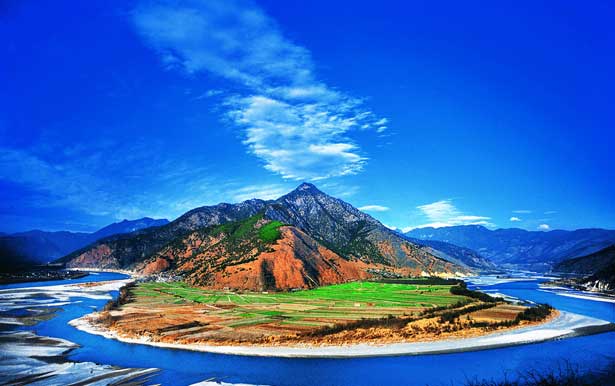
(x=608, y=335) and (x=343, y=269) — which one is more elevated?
(x=343, y=269)

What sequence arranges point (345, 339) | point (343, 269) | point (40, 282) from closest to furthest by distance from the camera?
point (345, 339), point (343, 269), point (40, 282)

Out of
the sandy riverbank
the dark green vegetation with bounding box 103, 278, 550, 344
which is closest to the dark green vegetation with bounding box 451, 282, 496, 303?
the dark green vegetation with bounding box 103, 278, 550, 344

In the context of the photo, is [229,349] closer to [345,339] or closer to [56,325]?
[345,339]

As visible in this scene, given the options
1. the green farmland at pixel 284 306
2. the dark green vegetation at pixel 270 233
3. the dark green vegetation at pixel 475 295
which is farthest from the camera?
the dark green vegetation at pixel 270 233

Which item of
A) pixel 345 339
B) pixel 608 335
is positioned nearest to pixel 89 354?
pixel 345 339

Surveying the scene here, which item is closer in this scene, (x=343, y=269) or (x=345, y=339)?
(x=345, y=339)

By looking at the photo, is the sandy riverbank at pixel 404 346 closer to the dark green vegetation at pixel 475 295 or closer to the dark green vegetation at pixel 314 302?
the dark green vegetation at pixel 314 302

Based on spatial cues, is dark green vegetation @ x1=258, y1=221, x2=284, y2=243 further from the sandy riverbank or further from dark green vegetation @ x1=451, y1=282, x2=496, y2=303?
the sandy riverbank

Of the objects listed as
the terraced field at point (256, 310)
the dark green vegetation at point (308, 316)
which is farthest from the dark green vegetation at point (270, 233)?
the dark green vegetation at point (308, 316)
